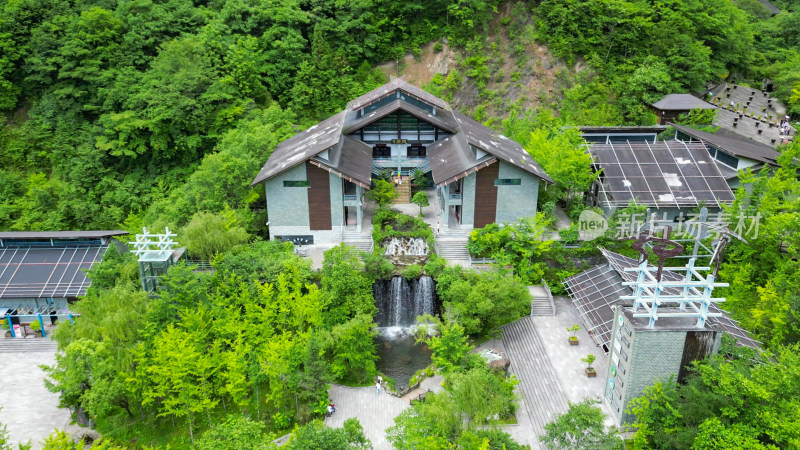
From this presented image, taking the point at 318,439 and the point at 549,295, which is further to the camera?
the point at 549,295

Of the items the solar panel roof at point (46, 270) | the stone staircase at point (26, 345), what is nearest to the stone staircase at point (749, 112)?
the solar panel roof at point (46, 270)

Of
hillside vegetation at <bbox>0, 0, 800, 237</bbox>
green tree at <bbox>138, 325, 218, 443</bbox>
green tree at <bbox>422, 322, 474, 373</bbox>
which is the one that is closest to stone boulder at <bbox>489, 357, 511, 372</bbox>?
green tree at <bbox>422, 322, 474, 373</bbox>

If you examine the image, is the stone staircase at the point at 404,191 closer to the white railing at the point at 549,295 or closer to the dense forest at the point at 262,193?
the dense forest at the point at 262,193

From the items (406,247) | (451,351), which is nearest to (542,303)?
(451,351)

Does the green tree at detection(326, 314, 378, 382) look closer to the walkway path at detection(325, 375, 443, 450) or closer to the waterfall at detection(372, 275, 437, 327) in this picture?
the walkway path at detection(325, 375, 443, 450)

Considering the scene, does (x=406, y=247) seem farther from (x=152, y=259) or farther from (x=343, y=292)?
(x=152, y=259)

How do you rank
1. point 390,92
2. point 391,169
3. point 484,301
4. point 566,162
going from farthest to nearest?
1. point 391,169
2. point 390,92
3. point 566,162
4. point 484,301
